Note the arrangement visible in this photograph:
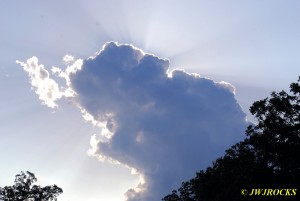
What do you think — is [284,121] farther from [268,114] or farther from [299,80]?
[299,80]

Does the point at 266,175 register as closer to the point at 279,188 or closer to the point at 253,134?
the point at 279,188

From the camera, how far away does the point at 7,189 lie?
81688 mm

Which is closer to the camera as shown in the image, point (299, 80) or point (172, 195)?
point (299, 80)

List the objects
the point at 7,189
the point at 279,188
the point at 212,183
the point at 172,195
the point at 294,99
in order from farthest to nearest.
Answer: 1. the point at 7,189
2. the point at 172,195
3. the point at 212,183
4. the point at 294,99
5. the point at 279,188

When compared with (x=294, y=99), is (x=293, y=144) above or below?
below

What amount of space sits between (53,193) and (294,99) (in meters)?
62.4

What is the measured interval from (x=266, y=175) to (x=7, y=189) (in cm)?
6174

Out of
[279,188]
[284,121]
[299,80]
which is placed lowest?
[279,188]

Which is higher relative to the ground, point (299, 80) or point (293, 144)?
point (299, 80)

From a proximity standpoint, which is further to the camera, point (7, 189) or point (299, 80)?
point (7, 189)

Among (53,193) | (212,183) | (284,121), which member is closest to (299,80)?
(284,121)

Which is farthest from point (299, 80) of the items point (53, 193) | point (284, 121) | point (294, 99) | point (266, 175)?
point (53, 193)

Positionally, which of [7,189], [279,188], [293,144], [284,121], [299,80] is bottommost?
[279,188]

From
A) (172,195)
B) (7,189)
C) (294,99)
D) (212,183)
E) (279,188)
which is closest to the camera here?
(279,188)
